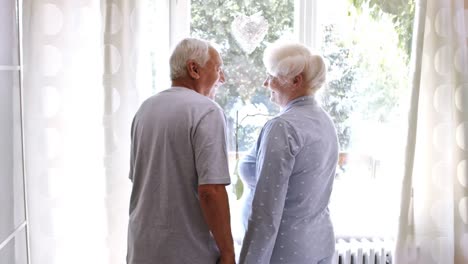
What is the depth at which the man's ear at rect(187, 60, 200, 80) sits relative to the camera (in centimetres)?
147

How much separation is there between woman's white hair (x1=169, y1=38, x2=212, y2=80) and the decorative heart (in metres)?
0.86

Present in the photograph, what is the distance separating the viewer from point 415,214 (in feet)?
7.36

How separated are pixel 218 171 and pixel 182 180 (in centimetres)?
13

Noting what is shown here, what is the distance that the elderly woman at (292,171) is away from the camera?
1.49m

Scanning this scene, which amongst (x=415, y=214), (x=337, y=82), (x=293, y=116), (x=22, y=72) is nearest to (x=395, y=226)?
(x=415, y=214)

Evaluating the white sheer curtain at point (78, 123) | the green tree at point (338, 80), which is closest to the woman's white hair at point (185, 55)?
the white sheer curtain at point (78, 123)

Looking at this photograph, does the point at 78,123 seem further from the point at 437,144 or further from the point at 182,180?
the point at 437,144

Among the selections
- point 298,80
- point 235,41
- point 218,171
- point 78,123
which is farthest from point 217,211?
point 235,41

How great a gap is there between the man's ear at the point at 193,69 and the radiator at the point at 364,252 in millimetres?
1293

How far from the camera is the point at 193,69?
4.84 ft

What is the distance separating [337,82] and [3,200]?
1.70 meters

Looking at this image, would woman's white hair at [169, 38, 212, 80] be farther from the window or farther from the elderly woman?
the window

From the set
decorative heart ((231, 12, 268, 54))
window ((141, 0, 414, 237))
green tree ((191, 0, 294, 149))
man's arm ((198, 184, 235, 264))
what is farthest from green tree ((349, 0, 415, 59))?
man's arm ((198, 184, 235, 264))

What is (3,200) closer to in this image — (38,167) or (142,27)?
(38,167)
